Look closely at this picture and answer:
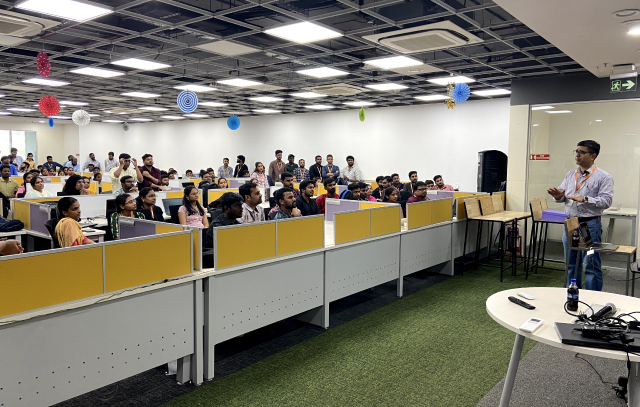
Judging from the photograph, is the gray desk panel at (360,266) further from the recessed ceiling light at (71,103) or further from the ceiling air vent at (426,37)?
the recessed ceiling light at (71,103)

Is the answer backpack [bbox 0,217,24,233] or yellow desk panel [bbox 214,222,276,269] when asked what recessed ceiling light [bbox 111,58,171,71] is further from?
yellow desk panel [bbox 214,222,276,269]

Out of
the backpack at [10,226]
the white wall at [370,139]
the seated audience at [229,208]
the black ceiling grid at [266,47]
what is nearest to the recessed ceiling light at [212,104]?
the black ceiling grid at [266,47]

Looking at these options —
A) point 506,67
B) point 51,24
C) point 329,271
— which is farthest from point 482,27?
point 51,24

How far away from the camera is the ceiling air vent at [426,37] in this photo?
4828 millimetres

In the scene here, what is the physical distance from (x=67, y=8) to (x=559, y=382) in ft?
17.5

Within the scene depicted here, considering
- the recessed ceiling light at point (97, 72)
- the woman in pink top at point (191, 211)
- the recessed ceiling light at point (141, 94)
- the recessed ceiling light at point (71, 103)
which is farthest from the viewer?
the recessed ceiling light at point (71, 103)

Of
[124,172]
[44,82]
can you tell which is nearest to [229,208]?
[124,172]

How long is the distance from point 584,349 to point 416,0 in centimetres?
362

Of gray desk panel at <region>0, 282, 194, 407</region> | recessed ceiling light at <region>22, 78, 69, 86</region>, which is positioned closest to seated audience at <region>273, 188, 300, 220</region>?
gray desk panel at <region>0, 282, 194, 407</region>

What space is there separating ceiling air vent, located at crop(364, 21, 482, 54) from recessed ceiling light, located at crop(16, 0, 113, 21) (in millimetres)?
2858

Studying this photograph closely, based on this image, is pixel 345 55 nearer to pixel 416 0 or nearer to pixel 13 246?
pixel 416 0

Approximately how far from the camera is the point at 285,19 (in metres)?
4.86

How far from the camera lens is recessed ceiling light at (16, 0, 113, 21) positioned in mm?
4250

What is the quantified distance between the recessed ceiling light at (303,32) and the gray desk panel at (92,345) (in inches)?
124
